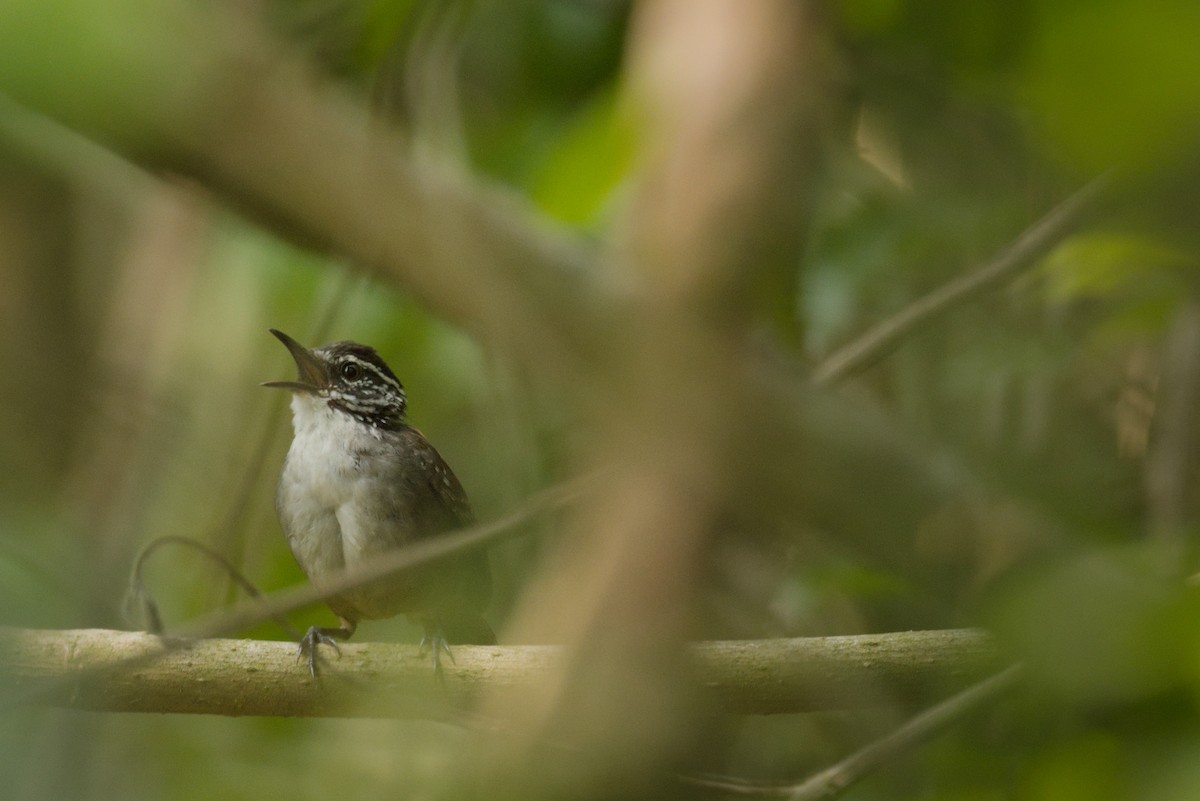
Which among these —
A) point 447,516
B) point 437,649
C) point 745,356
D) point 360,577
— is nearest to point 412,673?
point 437,649

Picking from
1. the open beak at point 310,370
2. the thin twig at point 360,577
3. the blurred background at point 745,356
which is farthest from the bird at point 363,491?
the thin twig at point 360,577

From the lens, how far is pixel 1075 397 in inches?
174

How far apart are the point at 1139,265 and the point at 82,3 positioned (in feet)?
6.41

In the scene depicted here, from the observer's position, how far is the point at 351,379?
10.5 ft

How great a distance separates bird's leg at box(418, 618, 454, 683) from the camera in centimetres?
244

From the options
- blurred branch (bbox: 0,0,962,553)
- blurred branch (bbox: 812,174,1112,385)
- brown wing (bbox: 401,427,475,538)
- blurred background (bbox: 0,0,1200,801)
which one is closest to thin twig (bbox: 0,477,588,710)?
blurred background (bbox: 0,0,1200,801)

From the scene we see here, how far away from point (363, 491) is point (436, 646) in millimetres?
753

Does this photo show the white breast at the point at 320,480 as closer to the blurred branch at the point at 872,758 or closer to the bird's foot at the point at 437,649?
the bird's foot at the point at 437,649

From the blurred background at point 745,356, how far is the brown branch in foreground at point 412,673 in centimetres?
9

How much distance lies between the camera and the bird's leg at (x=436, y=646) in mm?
2436

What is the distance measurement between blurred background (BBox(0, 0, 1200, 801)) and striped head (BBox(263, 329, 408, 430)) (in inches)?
3.0

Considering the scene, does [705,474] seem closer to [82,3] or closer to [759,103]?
[759,103]

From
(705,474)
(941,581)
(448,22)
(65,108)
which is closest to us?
(65,108)

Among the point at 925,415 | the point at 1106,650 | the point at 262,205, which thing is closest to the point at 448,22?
the point at 262,205
